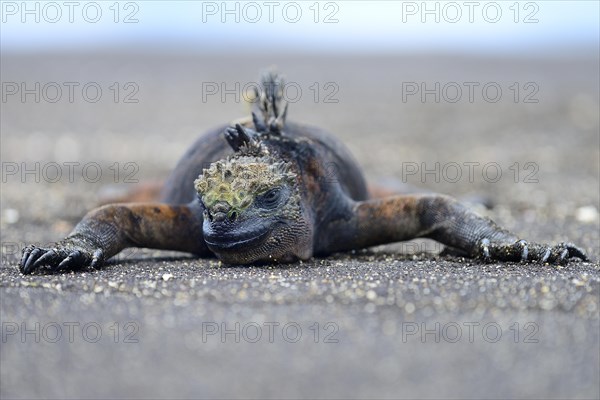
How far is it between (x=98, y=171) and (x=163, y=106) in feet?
24.3

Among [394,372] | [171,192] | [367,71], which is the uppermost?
[367,71]

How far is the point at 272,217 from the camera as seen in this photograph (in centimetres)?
562

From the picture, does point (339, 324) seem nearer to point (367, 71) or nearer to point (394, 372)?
point (394, 372)

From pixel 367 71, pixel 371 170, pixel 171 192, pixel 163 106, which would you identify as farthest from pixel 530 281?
pixel 367 71

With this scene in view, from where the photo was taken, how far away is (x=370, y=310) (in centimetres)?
485

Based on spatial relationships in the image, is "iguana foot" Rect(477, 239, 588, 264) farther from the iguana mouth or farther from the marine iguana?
the iguana mouth

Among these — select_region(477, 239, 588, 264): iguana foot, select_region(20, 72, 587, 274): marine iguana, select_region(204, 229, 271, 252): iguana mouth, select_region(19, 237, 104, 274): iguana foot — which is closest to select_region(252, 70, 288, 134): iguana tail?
select_region(20, 72, 587, 274): marine iguana

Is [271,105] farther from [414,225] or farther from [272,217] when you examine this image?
[414,225]

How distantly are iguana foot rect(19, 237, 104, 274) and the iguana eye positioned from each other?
118 cm

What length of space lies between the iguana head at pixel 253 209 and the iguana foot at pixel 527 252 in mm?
1172

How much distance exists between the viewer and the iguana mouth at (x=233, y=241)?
5.50m

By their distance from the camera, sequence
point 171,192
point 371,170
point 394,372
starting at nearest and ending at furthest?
point 394,372, point 171,192, point 371,170

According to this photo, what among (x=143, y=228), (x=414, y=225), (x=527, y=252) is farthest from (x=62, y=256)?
(x=527, y=252)

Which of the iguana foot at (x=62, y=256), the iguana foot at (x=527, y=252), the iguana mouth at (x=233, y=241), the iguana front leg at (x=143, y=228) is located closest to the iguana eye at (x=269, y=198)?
the iguana mouth at (x=233, y=241)
